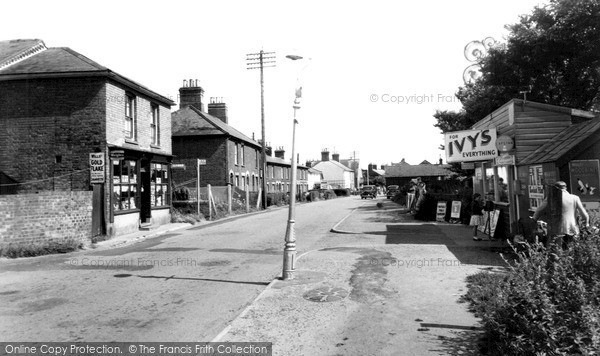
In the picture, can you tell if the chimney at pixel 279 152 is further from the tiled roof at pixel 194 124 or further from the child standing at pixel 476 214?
the child standing at pixel 476 214

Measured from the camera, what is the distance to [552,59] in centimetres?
2259

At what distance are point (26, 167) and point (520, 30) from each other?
25.2 metres

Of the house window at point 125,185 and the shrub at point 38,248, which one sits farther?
the house window at point 125,185

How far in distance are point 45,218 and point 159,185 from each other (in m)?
8.14

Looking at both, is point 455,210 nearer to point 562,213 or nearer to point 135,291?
point 562,213

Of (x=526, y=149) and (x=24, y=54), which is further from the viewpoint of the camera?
(x=24, y=54)

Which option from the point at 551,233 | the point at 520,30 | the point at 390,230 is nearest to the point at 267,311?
the point at 551,233

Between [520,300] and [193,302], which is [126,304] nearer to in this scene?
[193,302]

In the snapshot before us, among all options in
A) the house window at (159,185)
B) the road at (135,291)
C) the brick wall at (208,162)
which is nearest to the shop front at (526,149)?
the road at (135,291)

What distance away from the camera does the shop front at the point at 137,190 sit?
1673cm

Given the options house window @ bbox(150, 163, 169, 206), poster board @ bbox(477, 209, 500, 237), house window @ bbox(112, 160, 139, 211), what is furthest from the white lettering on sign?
poster board @ bbox(477, 209, 500, 237)

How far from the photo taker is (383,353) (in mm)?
4734

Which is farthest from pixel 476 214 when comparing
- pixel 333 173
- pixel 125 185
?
pixel 333 173

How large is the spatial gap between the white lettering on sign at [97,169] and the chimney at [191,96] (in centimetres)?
2281
